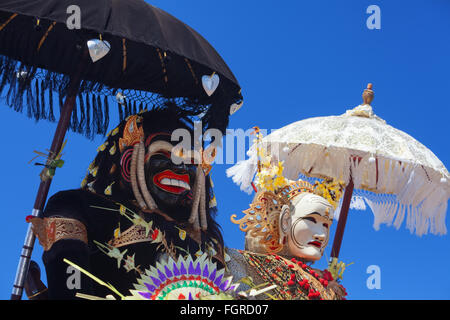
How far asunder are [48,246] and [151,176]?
841 mm

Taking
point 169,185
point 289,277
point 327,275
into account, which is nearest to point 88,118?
point 169,185

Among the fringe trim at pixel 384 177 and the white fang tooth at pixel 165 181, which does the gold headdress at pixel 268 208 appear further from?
the white fang tooth at pixel 165 181

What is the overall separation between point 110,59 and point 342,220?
3161 millimetres

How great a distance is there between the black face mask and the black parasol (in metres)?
0.51

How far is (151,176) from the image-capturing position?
412cm

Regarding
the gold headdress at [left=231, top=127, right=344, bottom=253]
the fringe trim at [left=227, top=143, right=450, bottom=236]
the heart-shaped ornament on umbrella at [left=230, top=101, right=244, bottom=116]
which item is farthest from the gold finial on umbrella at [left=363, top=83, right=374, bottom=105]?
the heart-shaped ornament on umbrella at [left=230, top=101, right=244, bottom=116]

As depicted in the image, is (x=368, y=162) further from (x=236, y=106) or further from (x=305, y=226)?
(x=236, y=106)

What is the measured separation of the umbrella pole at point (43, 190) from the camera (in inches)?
142

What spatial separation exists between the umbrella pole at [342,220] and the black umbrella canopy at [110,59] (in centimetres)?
232

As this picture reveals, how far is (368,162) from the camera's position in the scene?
20.6 ft
